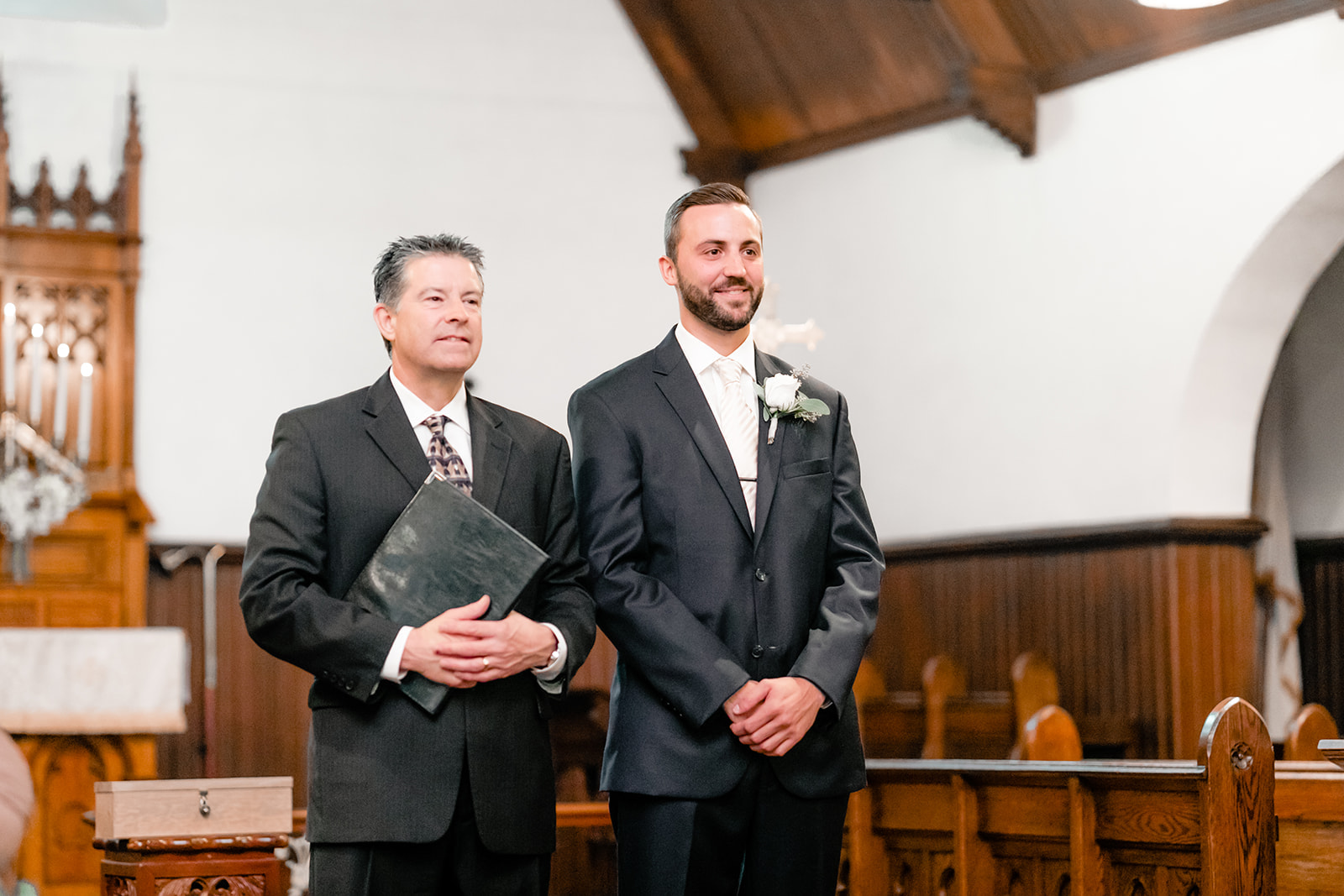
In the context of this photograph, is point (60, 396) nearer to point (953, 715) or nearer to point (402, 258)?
point (953, 715)

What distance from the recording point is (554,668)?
2797 mm

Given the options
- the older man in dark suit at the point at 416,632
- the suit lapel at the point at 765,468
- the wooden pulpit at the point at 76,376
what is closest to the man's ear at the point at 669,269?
the suit lapel at the point at 765,468

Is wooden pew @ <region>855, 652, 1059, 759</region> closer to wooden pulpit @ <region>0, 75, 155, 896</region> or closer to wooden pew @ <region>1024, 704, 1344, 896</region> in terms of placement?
wooden pew @ <region>1024, 704, 1344, 896</region>

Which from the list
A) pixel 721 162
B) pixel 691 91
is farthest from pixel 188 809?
pixel 691 91

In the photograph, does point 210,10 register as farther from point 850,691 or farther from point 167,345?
point 850,691

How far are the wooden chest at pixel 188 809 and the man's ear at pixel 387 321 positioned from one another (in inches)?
39.5

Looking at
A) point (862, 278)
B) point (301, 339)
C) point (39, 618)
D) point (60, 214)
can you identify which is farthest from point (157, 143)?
point (862, 278)

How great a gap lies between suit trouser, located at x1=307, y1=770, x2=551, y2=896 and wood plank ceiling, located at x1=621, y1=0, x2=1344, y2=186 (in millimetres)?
4872

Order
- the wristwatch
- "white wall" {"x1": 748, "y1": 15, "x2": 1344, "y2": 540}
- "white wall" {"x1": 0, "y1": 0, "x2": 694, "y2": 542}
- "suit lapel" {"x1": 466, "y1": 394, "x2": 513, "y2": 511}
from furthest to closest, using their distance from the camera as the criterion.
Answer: "white wall" {"x1": 0, "y1": 0, "x2": 694, "y2": 542}, "white wall" {"x1": 748, "y1": 15, "x2": 1344, "y2": 540}, "suit lapel" {"x1": 466, "y1": 394, "x2": 513, "y2": 511}, the wristwatch

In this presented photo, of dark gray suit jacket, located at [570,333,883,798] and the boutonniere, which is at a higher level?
the boutonniere

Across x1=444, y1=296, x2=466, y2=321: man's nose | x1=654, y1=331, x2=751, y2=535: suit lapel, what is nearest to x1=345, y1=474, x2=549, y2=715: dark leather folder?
x1=444, y1=296, x2=466, y2=321: man's nose

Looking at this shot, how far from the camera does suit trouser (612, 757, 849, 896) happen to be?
9.17 feet

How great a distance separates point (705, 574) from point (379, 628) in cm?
58

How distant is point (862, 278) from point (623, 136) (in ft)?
5.68
